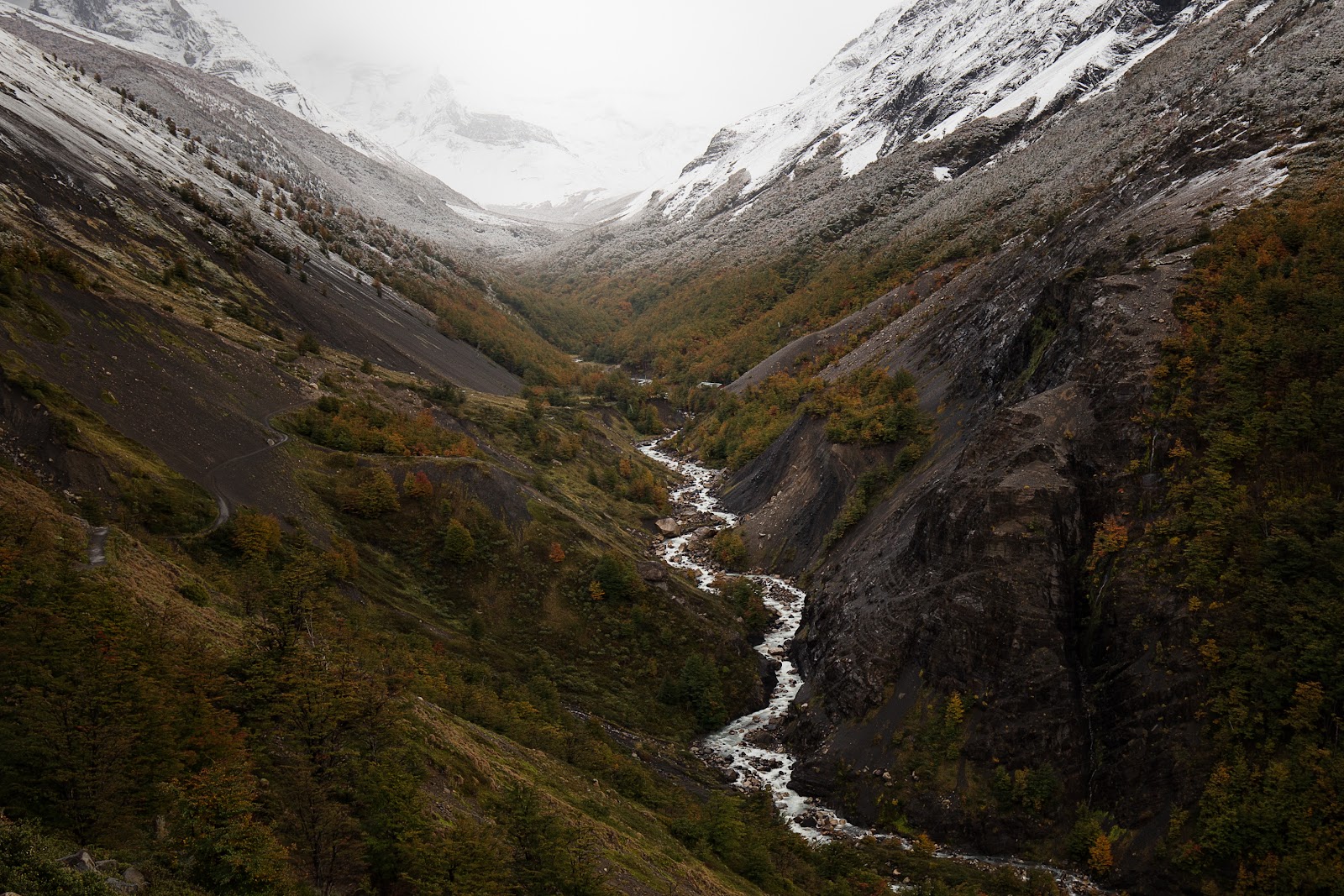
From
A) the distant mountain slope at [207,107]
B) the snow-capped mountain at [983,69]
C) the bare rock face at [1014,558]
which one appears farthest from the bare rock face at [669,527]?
the distant mountain slope at [207,107]

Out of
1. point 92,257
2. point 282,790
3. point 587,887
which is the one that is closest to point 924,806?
point 587,887

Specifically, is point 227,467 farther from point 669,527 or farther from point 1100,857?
point 1100,857

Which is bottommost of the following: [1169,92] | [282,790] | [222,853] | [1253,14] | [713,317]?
[282,790]

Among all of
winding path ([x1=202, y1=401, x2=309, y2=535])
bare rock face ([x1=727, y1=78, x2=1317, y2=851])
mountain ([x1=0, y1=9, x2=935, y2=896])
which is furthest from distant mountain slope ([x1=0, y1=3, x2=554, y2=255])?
bare rock face ([x1=727, y1=78, x2=1317, y2=851])

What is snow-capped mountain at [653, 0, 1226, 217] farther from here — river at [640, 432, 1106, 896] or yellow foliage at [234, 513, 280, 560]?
yellow foliage at [234, 513, 280, 560]

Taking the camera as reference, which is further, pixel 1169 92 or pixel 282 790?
pixel 1169 92

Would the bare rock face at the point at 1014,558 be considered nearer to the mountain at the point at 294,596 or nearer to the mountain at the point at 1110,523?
the mountain at the point at 1110,523

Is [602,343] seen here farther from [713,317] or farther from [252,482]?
[252,482]
